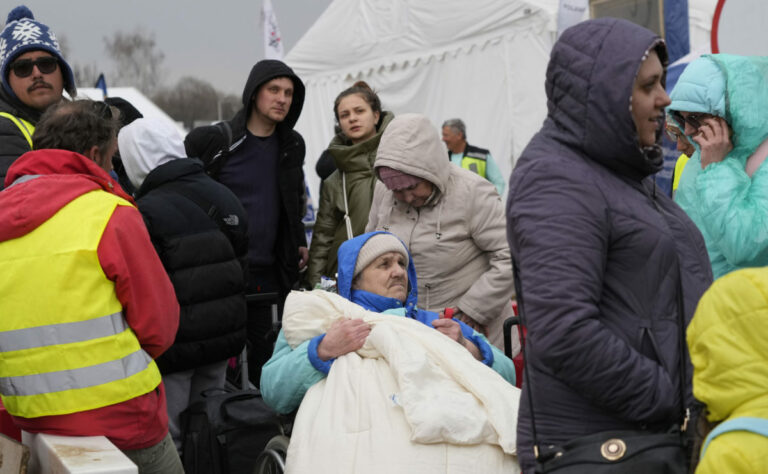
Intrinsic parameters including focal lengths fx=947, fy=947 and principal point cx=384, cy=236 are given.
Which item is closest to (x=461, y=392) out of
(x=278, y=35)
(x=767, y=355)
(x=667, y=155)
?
(x=767, y=355)

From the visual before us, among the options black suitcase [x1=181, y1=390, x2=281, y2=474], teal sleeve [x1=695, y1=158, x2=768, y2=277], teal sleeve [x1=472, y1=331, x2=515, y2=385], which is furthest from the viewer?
black suitcase [x1=181, y1=390, x2=281, y2=474]

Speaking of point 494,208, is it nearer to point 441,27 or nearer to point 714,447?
point 714,447

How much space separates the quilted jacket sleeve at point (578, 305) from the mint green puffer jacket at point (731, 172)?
1284mm

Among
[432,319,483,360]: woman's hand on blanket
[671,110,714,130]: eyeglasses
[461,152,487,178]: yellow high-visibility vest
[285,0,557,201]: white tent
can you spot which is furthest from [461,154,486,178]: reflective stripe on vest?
[432,319,483,360]: woman's hand on blanket

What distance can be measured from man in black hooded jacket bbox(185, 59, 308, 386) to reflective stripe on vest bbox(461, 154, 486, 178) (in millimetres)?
5122

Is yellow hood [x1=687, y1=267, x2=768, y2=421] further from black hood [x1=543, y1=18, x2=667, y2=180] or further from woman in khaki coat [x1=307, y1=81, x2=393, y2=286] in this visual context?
woman in khaki coat [x1=307, y1=81, x2=393, y2=286]

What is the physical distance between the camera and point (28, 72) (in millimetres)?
4664

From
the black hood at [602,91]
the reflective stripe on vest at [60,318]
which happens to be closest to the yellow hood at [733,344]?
the black hood at [602,91]

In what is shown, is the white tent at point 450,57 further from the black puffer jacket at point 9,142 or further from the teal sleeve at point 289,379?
the teal sleeve at point 289,379

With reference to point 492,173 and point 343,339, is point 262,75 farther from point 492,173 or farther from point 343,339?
point 492,173

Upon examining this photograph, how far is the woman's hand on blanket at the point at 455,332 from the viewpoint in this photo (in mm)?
3727

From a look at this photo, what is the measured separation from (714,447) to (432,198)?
8.40ft

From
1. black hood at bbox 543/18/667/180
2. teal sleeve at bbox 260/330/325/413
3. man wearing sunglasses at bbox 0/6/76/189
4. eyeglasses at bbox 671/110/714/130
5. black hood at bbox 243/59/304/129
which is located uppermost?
black hood at bbox 543/18/667/180

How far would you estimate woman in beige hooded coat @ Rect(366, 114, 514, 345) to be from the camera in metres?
4.29
